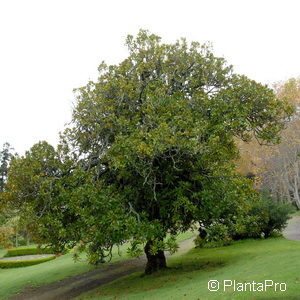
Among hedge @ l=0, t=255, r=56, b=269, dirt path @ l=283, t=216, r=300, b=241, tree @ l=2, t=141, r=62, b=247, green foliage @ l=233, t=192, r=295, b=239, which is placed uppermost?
tree @ l=2, t=141, r=62, b=247

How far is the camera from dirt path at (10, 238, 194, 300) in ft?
53.6

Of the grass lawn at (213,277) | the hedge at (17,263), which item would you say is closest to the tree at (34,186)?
the grass lawn at (213,277)

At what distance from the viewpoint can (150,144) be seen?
11617 millimetres

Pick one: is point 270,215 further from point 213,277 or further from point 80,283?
point 80,283

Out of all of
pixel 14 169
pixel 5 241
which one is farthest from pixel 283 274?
pixel 5 241

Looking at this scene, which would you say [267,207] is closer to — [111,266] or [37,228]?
[111,266]

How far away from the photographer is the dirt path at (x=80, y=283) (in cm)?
1633

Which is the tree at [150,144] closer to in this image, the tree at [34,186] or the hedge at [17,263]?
the tree at [34,186]

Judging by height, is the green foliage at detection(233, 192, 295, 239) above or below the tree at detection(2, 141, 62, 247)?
below

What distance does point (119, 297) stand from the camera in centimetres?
1306

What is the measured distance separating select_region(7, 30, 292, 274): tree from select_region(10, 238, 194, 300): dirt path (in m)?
3.30

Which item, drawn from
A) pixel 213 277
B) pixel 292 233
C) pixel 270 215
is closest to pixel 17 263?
pixel 270 215

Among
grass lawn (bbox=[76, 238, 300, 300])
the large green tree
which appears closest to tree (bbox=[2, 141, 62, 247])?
the large green tree

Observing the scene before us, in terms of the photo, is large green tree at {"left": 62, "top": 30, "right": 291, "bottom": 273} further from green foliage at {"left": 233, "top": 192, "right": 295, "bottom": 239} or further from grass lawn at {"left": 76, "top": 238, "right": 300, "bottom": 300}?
green foliage at {"left": 233, "top": 192, "right": 295, "bottom": 239}
